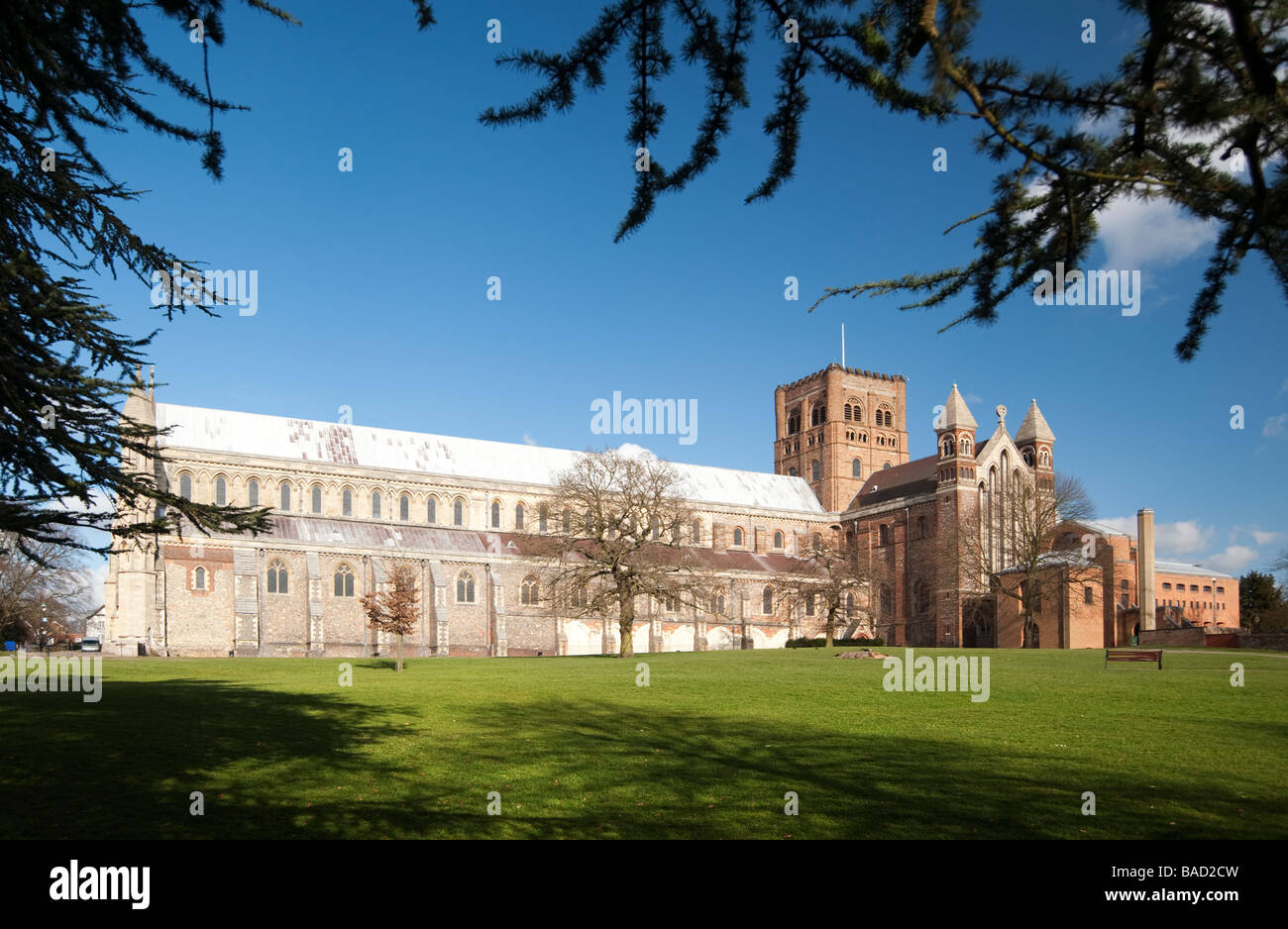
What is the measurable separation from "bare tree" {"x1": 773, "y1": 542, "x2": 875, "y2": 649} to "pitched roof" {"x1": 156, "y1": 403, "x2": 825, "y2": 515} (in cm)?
1416

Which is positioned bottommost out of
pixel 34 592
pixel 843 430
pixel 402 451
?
pixel 34 592

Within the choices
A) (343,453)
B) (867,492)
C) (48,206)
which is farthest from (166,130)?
(867,492)

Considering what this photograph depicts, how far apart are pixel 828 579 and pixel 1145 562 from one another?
1855 cm

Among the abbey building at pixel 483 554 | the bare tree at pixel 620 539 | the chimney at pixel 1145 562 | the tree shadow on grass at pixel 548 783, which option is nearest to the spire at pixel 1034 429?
the abbey building at pixel 483 554

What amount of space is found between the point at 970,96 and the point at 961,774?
34.0ft

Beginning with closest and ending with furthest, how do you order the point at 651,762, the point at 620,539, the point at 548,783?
the point at 548,783
the point at 651,762
the point at 620,539

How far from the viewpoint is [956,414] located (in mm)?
60781

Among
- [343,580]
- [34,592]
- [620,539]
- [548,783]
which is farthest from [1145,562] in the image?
[34,592]

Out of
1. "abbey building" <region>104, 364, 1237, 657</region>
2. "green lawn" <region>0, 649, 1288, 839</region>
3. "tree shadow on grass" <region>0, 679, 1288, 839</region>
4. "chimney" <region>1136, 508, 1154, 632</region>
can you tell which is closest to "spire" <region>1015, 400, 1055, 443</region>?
"abbey building" <region>104, 364, 1237, 657</region>

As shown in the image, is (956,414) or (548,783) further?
(956,414)

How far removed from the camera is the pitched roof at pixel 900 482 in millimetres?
65438

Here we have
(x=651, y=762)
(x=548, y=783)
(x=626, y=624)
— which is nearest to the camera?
(x=548, y=783)

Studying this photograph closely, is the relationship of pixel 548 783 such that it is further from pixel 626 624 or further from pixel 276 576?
pixel 276 576

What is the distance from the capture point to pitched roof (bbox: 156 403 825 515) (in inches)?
2202
